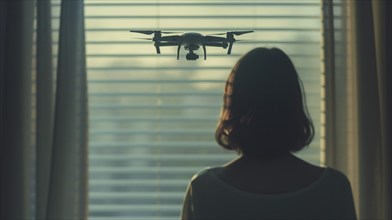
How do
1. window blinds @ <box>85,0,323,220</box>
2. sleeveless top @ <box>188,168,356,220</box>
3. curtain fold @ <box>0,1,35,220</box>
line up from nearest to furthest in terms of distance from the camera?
sleeveless top @ <box>188,168,356,220</box> → curtain fold @ <box>0,1,35,220</box> → window blinds @ <box>85,0,323,220</box>

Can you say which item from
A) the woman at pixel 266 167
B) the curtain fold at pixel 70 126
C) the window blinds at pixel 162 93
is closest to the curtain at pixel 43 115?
the curtain fold at pixel 70 126

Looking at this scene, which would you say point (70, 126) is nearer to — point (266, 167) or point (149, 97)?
point (149, 97)

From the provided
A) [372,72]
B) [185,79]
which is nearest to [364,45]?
[372,72]

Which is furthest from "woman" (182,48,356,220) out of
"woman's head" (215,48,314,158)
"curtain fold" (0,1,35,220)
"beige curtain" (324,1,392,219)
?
"curtain fold" (0,1,35,220)

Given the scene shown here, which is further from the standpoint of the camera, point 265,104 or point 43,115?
point 43,115

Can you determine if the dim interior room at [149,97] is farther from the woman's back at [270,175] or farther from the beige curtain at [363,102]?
the woman's back at [270,175]

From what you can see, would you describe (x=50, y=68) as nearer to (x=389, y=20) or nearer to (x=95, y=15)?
(x=95, y=15)

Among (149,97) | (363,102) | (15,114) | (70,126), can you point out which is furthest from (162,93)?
(363,102)

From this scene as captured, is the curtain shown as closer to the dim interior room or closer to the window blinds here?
the dim interior room

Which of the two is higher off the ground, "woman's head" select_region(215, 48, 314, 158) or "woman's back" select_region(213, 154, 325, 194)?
"woman's head" select_region(215, 48, 314, 158)
